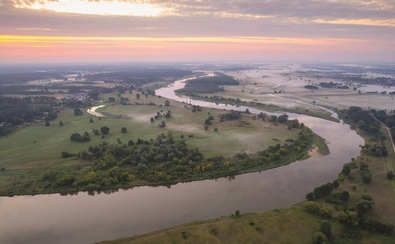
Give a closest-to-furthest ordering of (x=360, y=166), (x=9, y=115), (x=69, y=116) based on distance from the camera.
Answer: (x=360, y=166) < (x=9, y=115) < (x=69, y=116)

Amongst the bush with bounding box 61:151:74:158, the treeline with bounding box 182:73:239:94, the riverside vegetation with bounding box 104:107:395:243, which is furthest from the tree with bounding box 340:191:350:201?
the treeline with bounding box 182:73:239:94

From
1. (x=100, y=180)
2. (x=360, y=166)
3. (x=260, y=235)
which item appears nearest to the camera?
(x=260, y=235)

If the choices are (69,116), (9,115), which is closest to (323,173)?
(69,116)

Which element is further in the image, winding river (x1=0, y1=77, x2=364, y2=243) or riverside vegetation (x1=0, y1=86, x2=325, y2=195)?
riverside vegetation (x1=0, y1=86, x2=325, y2=195)

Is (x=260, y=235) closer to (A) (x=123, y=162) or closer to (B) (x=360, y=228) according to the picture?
(B) (x=360, y=228)

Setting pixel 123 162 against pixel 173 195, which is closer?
pixel 173 195

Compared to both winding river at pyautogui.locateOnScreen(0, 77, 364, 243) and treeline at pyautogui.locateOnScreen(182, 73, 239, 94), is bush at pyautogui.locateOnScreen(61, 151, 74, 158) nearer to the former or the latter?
winding river at pyautogui.locateOnScreen(0, 77, 364, 243)

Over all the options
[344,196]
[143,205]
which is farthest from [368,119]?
[143,205]
